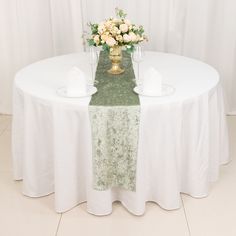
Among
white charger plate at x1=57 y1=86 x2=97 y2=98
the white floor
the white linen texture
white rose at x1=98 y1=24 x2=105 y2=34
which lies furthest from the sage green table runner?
the white linen texture

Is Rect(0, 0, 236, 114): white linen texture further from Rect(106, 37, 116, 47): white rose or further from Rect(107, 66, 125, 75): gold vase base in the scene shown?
Rect(106, 37, 116, 47): white rose

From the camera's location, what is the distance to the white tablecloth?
6.96 ft

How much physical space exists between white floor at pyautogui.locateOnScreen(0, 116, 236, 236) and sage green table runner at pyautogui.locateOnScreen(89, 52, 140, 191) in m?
0.22

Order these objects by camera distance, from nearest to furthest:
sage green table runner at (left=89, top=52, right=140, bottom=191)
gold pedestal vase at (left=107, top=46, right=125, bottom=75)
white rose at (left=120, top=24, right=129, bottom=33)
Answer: sage green table runner at (left=89, top=52, right=140, bottom=191) → white rose at (left=120, top=24, right=129, bottom=33) → gold pedestal vase at (left=107, top=46, right=125, bottom=75)

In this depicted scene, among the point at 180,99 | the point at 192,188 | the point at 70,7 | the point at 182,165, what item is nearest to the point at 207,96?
the point at 180,99

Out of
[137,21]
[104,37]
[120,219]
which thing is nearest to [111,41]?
[104,37]

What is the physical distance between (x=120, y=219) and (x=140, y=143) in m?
0.51

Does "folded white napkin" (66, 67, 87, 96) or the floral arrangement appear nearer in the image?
"folded white napkin" (66, 67, 87, 96)

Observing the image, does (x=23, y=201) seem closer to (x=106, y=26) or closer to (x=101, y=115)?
(x=101, y=115)

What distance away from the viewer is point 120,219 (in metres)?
2.29

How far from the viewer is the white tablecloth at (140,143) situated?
2.12 m

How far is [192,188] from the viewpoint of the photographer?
2451 millimetres

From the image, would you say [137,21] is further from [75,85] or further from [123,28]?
[75,85]

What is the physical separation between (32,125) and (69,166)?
32 centimetres
